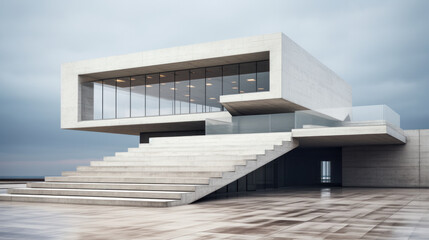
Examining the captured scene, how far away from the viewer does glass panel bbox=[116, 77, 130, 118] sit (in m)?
33.8

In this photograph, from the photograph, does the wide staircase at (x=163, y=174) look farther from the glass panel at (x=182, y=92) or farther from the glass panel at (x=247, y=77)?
the glass panel at (x=182, y=92)

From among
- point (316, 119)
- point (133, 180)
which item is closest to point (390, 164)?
point (316, 119)

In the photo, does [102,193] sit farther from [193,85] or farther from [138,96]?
[138,96]

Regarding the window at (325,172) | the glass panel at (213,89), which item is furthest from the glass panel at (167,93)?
the window at (325,172)

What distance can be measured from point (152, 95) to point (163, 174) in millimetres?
16121

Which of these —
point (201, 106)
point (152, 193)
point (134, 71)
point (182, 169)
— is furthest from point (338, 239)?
point (134, 71)

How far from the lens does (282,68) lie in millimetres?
26000

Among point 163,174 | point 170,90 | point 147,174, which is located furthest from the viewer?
point 170,90

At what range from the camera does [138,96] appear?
1320 inches

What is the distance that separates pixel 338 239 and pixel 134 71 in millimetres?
26334

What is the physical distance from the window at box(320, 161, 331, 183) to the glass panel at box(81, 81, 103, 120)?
1923cm

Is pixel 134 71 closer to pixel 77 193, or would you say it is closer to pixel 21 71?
pixel 77 193

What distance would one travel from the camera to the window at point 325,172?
39178 millimetres

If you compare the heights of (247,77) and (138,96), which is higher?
(247,77)
